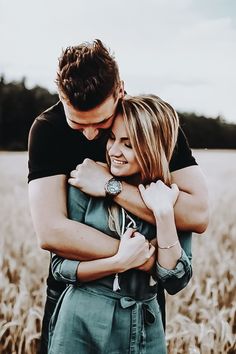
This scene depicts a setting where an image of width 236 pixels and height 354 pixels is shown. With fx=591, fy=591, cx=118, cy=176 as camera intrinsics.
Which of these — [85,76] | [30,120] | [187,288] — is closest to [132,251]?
[85,76]

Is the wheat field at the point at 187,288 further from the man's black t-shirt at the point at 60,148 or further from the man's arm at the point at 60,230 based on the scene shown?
the man's black t-shirt at the point at 60,148

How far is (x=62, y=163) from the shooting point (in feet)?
6.04

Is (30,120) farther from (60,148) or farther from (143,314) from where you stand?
(143,314)

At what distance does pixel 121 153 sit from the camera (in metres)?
1.76

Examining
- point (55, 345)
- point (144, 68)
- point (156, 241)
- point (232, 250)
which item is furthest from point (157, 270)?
point (232, 250)

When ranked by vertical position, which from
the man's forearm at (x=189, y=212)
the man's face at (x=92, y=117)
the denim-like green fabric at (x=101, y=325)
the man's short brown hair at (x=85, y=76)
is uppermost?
the man's short brown hair at (x=85, y=76)

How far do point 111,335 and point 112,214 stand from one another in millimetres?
363

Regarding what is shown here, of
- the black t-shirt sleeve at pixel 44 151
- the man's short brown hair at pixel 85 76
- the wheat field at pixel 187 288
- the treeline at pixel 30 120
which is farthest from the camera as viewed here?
the treeline at pixel 30 120

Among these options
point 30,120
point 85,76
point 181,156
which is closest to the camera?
point 85,76

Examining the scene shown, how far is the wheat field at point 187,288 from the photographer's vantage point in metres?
2.42

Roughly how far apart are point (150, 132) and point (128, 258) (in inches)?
14.8

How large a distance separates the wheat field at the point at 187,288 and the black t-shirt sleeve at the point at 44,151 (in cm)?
79

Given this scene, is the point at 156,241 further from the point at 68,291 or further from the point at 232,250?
the point at 232,250

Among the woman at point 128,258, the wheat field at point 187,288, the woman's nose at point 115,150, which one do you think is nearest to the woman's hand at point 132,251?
the woman at point 128,258
